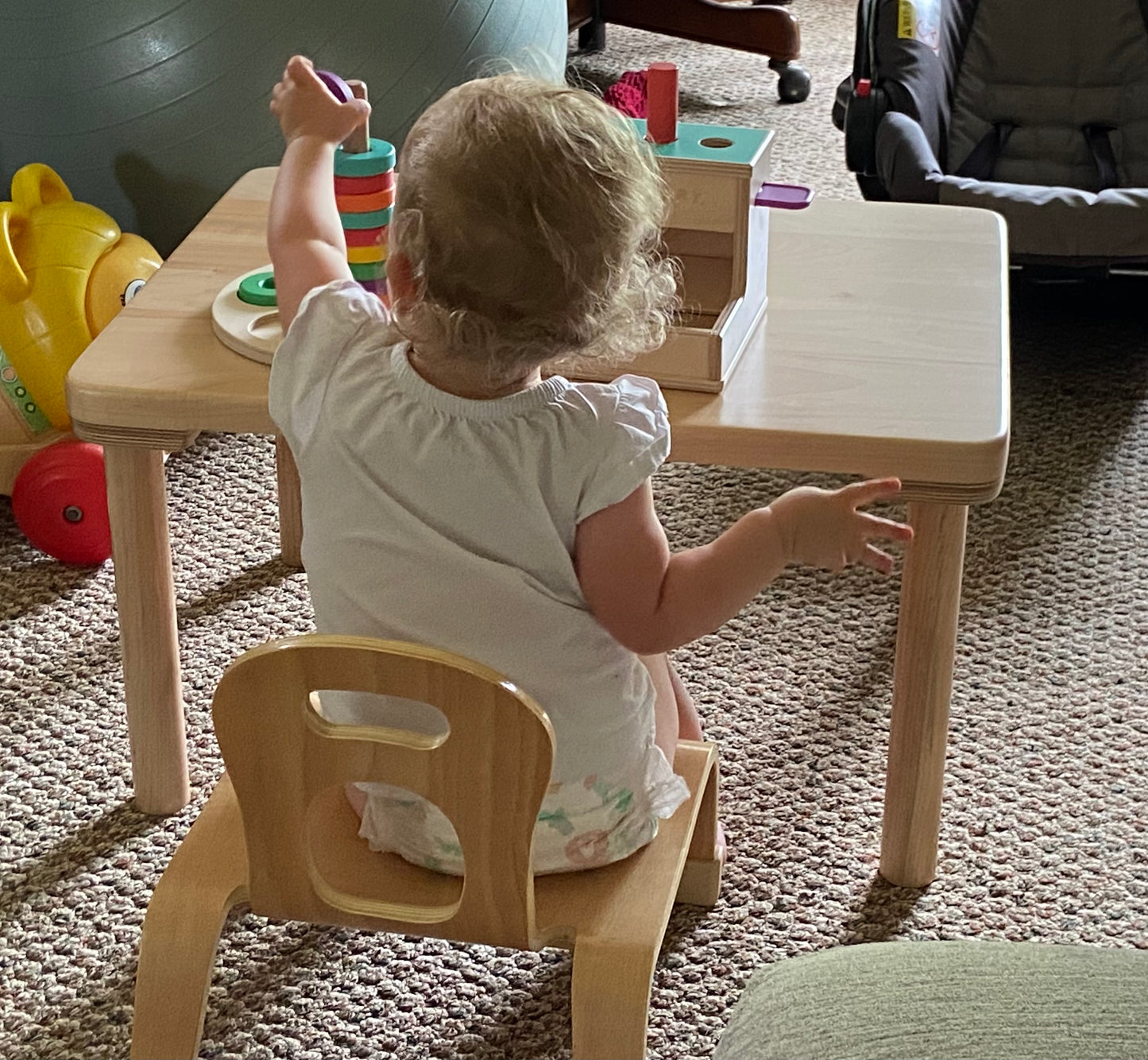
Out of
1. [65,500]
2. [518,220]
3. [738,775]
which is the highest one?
[518,220]

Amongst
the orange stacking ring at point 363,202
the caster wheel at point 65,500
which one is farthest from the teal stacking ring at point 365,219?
the caster wheel at point 65,500

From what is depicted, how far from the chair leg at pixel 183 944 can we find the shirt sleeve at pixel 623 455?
327 millimetres

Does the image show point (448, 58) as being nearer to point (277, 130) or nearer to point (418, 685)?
point (277, 130)

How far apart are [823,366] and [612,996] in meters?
0.52

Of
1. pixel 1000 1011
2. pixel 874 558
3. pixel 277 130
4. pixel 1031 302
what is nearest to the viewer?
pixel 1000 1011

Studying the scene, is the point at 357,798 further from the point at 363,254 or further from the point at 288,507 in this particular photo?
the point at 288,507

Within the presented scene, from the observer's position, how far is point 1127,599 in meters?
1.73

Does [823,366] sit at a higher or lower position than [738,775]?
higher

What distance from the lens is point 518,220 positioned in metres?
0.86

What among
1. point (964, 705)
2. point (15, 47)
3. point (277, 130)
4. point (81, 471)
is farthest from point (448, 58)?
point (964, 705)

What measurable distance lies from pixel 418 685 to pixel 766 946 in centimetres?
58

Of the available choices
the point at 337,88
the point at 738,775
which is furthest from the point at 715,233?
the point at 738,775

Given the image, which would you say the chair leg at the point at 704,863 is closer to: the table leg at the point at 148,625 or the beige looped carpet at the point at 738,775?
the beige looped carpet at the point at 738,775

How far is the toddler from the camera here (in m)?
0.87
